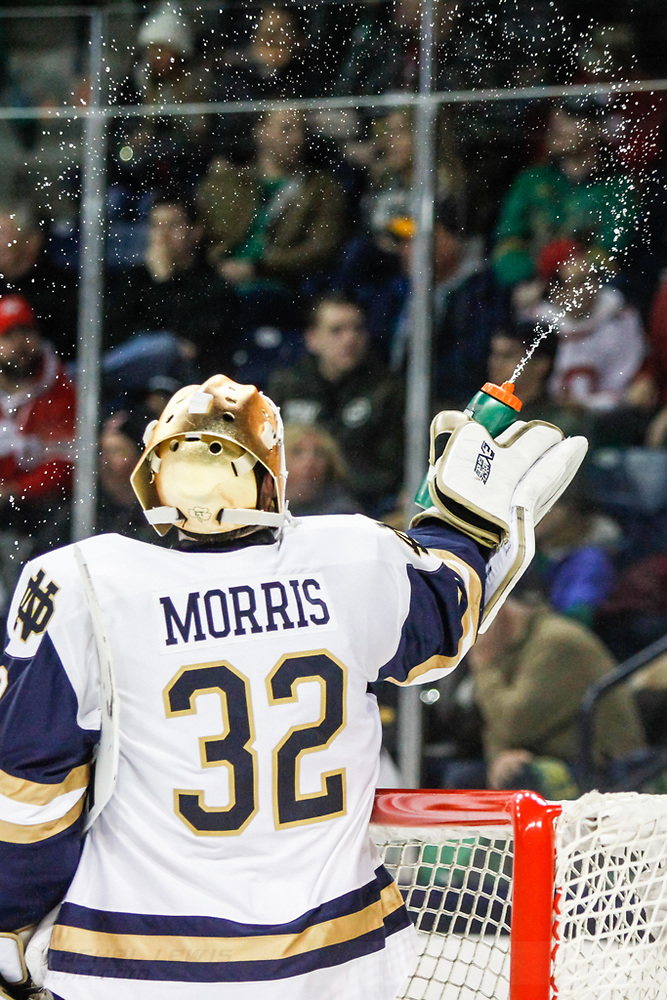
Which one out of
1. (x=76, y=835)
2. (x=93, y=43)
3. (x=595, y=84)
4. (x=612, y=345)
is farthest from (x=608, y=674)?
(x=93, y=43)

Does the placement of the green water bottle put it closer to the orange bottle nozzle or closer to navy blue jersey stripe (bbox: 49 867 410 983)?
the orange bottle nozzle

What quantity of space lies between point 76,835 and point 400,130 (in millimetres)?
2585

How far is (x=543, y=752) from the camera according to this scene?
129 inches

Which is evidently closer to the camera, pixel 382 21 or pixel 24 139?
pixel 382 21

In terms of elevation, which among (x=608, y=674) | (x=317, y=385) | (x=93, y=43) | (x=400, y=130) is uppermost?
(x=93, y=43)

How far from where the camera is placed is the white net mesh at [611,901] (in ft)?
4.06

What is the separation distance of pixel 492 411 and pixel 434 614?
34 cm

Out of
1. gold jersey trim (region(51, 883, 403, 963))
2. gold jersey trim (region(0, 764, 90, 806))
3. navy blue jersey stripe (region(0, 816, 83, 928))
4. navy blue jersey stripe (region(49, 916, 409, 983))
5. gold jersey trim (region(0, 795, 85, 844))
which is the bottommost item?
navy blue jersey stripe (region(49, 916, 409, 983))

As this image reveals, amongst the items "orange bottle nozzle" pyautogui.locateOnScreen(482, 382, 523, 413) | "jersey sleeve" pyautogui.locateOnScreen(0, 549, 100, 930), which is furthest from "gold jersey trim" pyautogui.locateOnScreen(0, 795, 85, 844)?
"orange bottle nozzle" pyautogui.locateOnScreen(482, 382, 523, 413)

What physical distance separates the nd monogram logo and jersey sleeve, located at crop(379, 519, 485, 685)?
Answer: 0.40 m

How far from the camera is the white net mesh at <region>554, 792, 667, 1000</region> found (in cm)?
124

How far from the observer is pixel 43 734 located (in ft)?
4.08

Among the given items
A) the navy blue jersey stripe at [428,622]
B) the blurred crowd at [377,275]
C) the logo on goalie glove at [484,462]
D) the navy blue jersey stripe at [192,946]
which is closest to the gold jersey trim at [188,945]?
the navy blue jersey stripe at [192,946]

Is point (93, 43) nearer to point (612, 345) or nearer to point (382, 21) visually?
point (382, 21)
